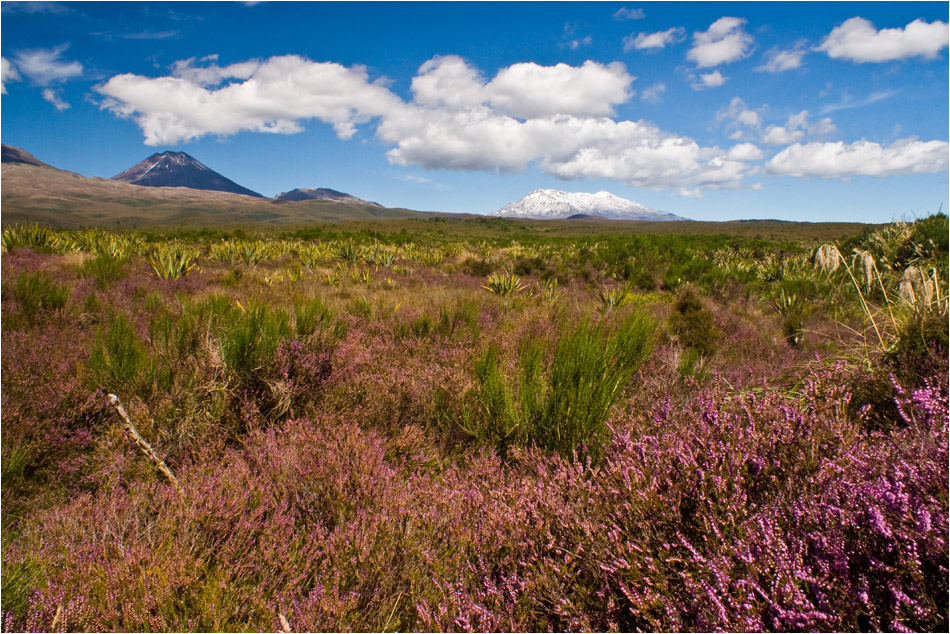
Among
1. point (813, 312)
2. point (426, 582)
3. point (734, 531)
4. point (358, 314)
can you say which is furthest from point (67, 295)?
point (813, 312)

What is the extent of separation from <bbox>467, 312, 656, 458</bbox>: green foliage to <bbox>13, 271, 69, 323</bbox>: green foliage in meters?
5.52

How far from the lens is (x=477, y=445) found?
254 centimetres

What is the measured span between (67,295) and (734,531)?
7.40 metres

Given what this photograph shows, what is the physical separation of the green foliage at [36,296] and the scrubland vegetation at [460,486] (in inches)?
41.4

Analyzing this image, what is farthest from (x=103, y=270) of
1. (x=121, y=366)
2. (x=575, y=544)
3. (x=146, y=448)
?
(x=575, y=544)

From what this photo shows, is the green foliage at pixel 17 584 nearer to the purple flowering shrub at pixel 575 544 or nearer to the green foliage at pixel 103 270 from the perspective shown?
the purple flowering shrub at pixel 575 544

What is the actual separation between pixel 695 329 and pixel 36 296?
26.2 feet

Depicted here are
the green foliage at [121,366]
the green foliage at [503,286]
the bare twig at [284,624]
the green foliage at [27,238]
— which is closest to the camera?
the bare twig at [284,624]

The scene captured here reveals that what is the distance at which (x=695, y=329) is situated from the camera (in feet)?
16.1

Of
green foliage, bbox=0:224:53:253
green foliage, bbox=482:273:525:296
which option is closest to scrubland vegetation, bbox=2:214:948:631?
green foliage, bbox=482:273:525:296

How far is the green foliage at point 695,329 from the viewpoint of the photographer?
4.64 metres

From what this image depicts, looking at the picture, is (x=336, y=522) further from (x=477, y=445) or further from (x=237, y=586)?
(x=477, y=445)

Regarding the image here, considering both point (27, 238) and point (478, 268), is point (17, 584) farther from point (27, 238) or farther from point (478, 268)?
point (27, 238)

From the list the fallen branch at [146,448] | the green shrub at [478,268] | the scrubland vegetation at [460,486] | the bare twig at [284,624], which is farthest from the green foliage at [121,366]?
the green shrub at [478,268]
